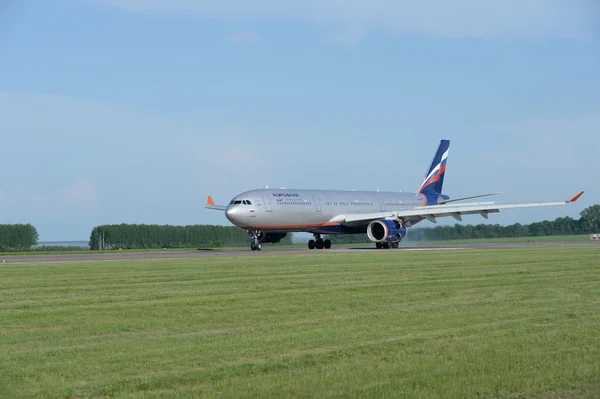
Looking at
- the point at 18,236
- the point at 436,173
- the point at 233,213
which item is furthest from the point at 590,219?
the point at 18,236

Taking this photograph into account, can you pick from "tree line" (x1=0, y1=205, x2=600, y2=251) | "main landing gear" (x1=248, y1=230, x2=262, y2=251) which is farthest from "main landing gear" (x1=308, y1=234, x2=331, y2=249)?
"tree line" (x1=0, y1=205, x2=600, y2=251)

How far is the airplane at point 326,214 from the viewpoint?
49.7m

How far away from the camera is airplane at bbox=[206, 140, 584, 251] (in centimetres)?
4966

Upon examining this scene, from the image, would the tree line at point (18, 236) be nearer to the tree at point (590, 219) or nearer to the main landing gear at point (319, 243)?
the main landing gear at point (319, 243)

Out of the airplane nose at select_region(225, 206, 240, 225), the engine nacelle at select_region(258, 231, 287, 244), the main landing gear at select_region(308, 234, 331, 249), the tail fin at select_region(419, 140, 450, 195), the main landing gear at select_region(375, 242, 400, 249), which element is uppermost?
the tail fin at select_region(419, 140, 450, 195)

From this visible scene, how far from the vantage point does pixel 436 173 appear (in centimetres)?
6719

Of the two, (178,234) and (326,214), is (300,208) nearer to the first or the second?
(326,214)

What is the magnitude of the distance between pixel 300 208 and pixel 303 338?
132 ft

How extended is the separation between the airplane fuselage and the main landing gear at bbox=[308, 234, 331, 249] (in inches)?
63.1

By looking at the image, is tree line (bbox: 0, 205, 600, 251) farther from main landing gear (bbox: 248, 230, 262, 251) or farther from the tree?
main landing gear (bbox: 248, 230, 262, 251)

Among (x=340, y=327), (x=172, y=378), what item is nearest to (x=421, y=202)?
(x=340, y=327)

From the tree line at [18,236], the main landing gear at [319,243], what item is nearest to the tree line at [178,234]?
the tree line at [18,236]

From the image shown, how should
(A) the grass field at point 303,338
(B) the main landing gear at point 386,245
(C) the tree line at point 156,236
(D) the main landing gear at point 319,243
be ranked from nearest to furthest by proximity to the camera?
(A) the grass field at point 303,338 < (B) the main landing gear at point 386,245 < (D) the main landing gear at point 319,243 < (C) the tree line at point 156,236

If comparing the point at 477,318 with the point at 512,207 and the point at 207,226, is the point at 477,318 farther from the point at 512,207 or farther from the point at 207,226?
the point at 207,226
